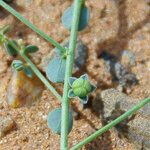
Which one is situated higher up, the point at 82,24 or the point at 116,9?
the point at 82,24

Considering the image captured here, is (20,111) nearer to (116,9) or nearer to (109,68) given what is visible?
(109,68)

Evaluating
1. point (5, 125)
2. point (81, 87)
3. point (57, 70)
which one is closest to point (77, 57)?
point (57, 70)

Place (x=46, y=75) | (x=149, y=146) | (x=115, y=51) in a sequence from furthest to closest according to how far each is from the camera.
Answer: (x=115, y=51)
(x=46, y=75)
(x=149, y=146)

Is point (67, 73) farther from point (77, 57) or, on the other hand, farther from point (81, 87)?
point (77, 57)

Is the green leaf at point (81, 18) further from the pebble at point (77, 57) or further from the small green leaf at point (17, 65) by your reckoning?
the small green leaf at point (17, 65)

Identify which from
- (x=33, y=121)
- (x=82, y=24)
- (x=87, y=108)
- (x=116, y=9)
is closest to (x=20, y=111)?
(x=33, y=121)

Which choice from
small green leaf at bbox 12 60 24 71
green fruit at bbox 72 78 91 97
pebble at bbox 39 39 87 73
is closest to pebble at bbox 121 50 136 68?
pebble at bbox 39 39 87 73
